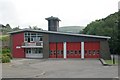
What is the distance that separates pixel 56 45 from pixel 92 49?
7.02 metres

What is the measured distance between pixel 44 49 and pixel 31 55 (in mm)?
3183

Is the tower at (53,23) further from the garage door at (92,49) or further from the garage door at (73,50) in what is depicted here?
the garage door at (92,49)

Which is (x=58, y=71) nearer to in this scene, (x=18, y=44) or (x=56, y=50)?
(x=56, y=50)

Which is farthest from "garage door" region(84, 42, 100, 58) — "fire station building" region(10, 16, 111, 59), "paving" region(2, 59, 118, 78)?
"paving" region(2, 59, 118, 78)

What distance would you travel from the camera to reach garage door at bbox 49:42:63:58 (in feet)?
186

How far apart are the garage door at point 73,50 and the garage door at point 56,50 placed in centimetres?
154

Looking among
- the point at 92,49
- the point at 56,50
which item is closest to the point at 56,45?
the point at 56,50

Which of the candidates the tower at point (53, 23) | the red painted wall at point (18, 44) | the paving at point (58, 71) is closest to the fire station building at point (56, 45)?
the red painted wall at point (18, 44)

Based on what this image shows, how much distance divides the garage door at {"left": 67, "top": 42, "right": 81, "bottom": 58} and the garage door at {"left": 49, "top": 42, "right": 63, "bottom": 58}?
154 cm

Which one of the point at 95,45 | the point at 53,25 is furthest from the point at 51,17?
the point at 95,45

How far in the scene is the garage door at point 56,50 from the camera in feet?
186

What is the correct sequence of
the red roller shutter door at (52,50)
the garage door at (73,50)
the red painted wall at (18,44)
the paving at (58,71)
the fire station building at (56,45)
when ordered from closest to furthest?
the paving at (58,71)
the fire station building at (56,45)
the garage door at (73,50)
the red roller shutter door at (52,50)
the red painted wall at (18,44)

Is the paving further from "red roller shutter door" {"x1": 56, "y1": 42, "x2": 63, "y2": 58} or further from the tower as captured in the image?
the tower

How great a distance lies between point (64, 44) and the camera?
56438 mm
